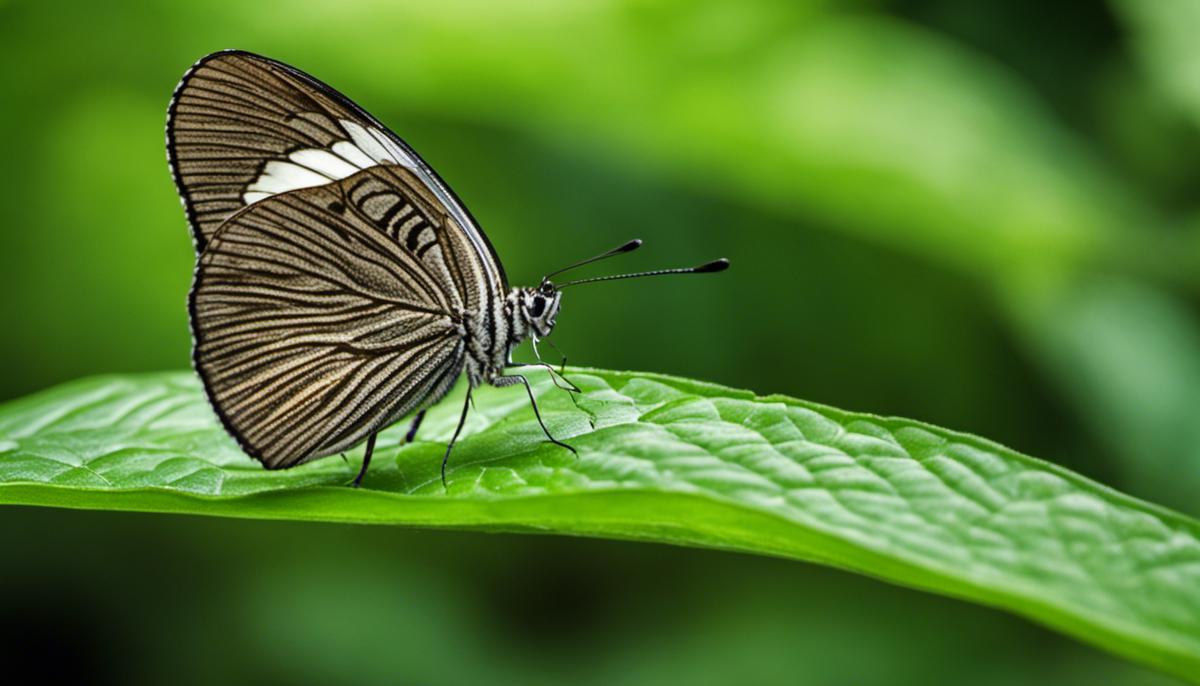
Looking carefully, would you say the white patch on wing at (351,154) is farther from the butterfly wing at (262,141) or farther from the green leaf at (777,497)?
the green leaf at (777,497)

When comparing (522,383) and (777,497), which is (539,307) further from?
(777,497)

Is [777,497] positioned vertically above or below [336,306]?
below

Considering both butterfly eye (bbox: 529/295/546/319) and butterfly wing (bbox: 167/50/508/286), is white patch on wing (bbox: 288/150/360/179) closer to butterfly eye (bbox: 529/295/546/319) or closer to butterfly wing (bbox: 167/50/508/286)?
butterfly wing (bbox: 167/50/508/286)

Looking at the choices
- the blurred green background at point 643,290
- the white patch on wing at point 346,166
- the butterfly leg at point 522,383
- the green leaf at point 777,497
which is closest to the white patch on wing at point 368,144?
the white patch on wing at point 346,166

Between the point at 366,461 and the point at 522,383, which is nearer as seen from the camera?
the point at 366,461

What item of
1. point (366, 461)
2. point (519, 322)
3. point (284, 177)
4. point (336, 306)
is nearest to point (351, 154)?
point (284, 177)

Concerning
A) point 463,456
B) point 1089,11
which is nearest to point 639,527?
point 463,456

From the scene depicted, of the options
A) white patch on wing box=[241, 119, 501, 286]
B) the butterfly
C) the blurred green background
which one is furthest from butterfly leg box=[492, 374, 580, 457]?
the blurred green background
